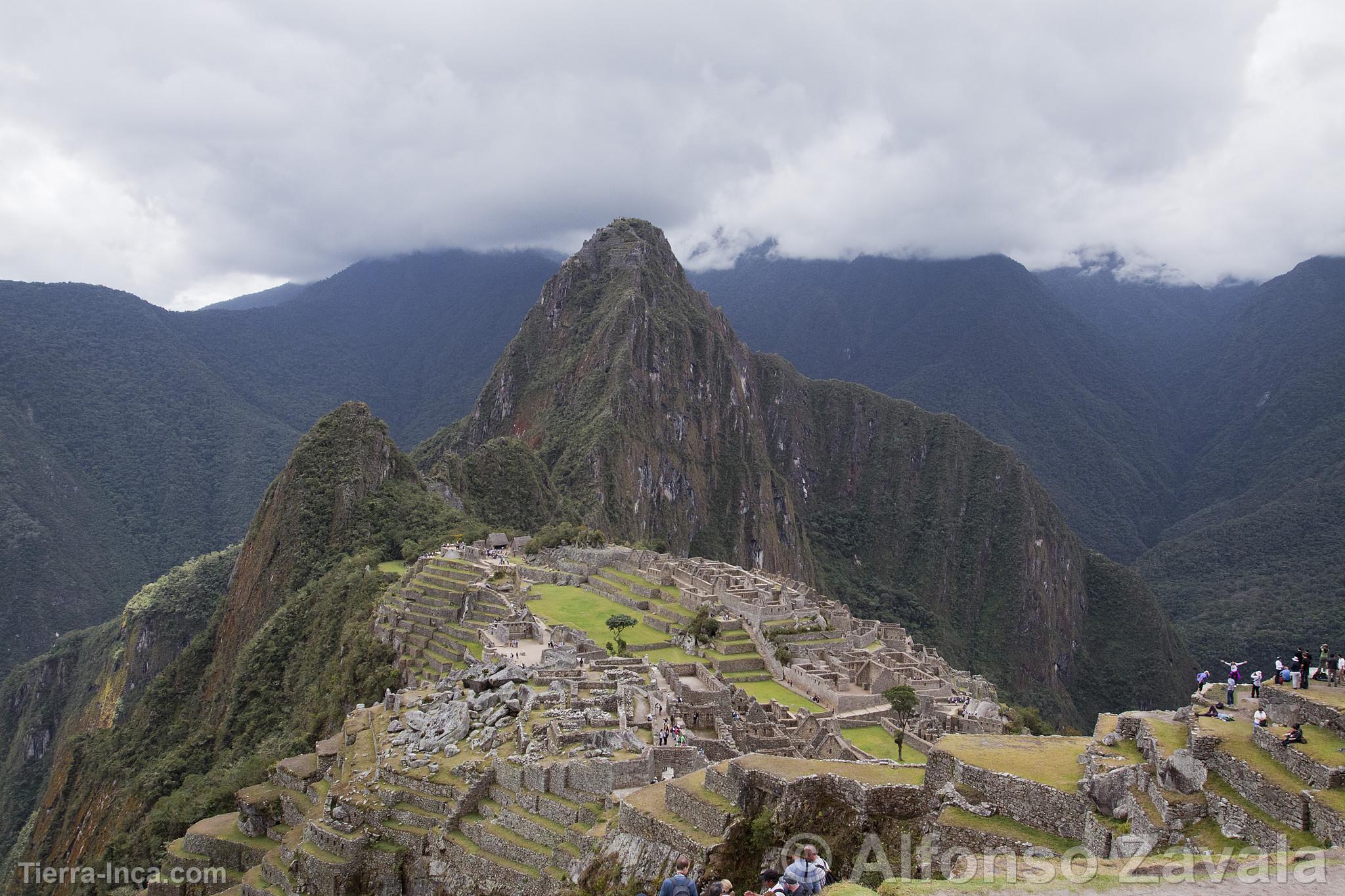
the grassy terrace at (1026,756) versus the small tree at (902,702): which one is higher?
the grassy terrace at (1026,756)

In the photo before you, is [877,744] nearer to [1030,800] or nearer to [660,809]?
[660,809]

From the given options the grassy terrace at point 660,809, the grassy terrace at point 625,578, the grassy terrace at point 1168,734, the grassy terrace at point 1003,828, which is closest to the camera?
the grassy terrace at point 1003,828

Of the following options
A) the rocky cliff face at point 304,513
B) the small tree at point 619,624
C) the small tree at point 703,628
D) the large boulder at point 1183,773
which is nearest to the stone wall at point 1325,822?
the large boulder at point 1183,773

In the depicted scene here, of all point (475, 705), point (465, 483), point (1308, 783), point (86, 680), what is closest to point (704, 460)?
point (465, 483)

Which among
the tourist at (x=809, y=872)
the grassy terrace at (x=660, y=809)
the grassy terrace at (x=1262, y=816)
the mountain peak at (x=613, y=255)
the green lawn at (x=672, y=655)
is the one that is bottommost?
the green lawn at (x=672, y=655)

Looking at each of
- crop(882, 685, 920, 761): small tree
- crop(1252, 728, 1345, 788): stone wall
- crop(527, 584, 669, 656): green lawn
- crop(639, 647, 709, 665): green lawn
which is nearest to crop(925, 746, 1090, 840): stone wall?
crop(1252, 728, 1345, 788): stone wall

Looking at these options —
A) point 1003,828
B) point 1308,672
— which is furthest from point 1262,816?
point 1308,672

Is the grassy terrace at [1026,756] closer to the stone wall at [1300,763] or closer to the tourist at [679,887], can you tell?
the stone wall at [1300,763]
